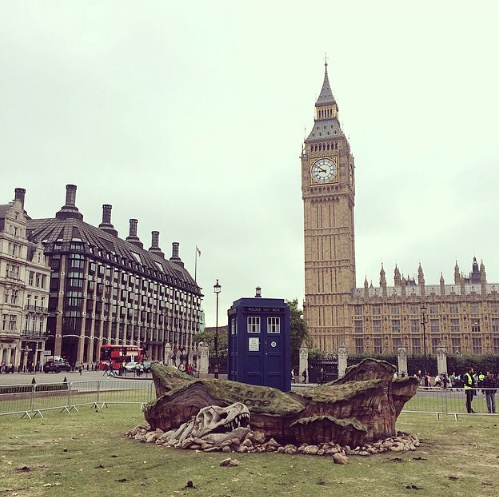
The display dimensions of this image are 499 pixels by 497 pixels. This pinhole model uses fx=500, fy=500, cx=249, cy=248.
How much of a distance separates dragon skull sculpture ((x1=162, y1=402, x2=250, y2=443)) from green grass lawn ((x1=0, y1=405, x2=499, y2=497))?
0.63 m

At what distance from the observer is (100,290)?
83.6m

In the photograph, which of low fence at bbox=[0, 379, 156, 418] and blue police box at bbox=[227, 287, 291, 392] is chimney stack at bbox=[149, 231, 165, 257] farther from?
blue police box at bbox=[227, 287, 291, 392]

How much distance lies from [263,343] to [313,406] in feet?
18.9

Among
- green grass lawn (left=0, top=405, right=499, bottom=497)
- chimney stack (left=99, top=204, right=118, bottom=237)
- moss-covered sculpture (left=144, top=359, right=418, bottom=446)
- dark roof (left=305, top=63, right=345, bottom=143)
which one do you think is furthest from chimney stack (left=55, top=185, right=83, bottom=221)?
moss-covered sculpture (left=144, top=359, right=418, bottom=446)

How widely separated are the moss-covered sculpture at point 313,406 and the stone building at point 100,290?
55875mm

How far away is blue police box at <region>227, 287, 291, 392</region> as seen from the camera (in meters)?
18.0

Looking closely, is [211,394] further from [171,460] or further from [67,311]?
[67,311]

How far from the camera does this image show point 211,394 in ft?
43.3

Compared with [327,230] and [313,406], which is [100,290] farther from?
[313,406]

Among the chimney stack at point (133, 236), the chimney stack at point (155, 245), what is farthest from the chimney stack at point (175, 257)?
the chimney stack at point (133, 236)

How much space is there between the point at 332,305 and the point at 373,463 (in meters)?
90.5

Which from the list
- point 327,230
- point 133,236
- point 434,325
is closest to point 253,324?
point 434,325

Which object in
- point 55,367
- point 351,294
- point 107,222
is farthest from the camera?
point 351,294

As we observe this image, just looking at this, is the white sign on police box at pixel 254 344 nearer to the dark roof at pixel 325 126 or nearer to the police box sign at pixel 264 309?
the police box sign at pixel 264 309
